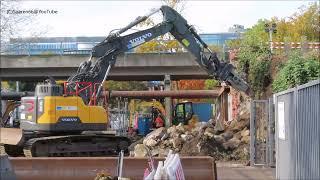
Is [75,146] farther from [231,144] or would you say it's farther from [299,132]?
[299,132]

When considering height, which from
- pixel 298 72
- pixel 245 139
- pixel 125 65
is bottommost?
pixel 245 139

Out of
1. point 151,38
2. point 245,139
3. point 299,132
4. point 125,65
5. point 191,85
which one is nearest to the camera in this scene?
point 299,132

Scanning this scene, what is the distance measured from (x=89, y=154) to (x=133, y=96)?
2246cm

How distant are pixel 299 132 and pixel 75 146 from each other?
1191 cm

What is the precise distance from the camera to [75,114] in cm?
1973

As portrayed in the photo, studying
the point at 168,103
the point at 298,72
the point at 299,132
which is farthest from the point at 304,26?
the point at 299,132

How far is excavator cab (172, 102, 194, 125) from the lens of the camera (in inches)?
1786

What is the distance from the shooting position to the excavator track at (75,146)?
64.2ft

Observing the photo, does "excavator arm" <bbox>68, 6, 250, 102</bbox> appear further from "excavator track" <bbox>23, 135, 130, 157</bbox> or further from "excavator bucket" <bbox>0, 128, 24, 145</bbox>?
"excavator bucket" <bbox>0, 128, 24, 145</bbox>

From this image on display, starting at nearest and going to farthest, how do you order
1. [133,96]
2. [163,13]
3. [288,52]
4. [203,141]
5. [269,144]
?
[269,144]
[163,13]
[203,141]
[288,52]
[133,96]

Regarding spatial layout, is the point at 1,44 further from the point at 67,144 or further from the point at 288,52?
the point at 67,144

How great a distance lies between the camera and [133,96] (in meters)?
43.0

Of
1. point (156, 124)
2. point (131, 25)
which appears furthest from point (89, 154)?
point (156, 124)

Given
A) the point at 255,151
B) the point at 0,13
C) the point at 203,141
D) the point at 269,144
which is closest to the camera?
the point at 269,144
